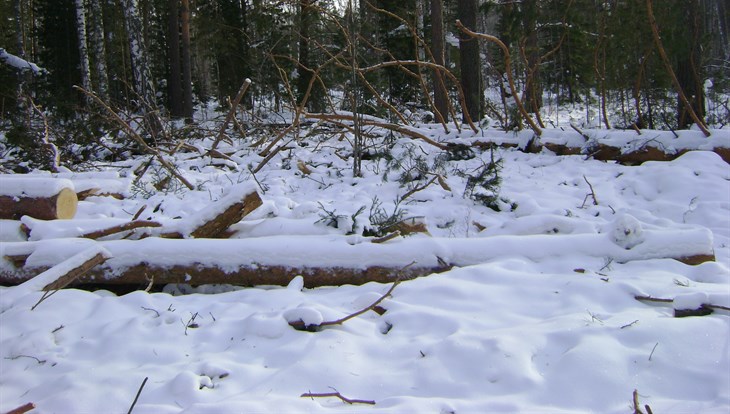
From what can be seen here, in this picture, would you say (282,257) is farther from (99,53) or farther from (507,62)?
(99,53)

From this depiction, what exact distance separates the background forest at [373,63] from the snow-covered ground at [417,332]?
363 cm

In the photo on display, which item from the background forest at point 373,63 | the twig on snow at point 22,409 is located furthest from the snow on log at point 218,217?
the background forest at point 373,63

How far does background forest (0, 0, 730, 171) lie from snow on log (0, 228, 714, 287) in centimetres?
354

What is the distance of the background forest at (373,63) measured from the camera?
747cm

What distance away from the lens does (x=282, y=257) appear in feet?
10.5

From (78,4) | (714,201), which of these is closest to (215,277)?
(714,201)

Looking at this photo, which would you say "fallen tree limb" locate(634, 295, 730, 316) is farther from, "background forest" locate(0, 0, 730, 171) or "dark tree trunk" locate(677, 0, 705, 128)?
"dark tree trunk" locate(677, 0, 705, 128)

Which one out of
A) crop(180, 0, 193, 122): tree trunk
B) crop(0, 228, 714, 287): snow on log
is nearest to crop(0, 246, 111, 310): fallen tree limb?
crop(0, 228, 714, 287): snow on log

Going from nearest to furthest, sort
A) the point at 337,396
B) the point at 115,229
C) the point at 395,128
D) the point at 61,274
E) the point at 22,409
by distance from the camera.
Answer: the point at 22,409, the point at 337,396, the point at 61,274, the point at 115,229, the point at 395,128

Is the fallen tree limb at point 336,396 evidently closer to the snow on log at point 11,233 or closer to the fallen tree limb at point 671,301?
the fallen tree limb at point 671,301

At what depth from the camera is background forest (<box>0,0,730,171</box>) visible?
7.47m

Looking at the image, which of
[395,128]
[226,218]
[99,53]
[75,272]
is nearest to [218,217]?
[226,218]

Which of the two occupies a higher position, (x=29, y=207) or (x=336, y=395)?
(x=29, y=207)

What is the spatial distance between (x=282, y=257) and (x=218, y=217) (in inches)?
29.6
